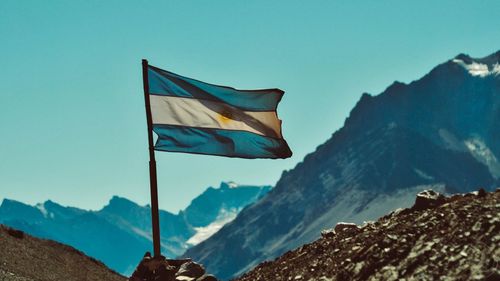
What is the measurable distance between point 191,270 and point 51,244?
848 inches

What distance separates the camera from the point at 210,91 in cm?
2358

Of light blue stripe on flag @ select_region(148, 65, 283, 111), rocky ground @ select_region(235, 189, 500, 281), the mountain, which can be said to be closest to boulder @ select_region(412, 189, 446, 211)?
rocky ground @ select_region(235, 189, 500, 281)

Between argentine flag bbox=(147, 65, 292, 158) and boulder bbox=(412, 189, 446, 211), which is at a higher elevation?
argentine flag bbox=(147, 65, 292, 158)

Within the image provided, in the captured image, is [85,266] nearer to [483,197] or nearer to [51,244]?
[51,244]

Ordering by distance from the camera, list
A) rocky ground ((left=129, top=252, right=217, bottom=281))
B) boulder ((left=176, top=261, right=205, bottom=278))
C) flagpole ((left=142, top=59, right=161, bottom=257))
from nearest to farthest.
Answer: boulder ((left=176, top=261, right=205, bottom=278)) < rocky ground ((left=129, top=252, right=217, bottom=281)) < flagpole ((left=142, top=59, right=161, bottom=257))

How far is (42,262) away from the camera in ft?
114

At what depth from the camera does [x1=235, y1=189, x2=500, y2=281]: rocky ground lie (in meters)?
15.0

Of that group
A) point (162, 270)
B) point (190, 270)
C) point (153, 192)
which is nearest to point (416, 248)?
point (190, 270)

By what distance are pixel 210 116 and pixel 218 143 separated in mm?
827

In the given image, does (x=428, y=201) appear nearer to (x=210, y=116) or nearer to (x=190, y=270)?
(x=190, y=270)

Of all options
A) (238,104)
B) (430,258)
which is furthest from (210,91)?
(430,258)

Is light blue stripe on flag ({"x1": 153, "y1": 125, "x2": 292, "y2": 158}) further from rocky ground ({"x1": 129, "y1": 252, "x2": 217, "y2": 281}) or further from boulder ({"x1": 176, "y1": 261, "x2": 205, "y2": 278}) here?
boulder ({"x1": 176, "y1": 261, "x2": 205, "y2": 278})

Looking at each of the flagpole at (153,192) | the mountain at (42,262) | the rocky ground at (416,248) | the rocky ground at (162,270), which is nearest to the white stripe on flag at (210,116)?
the flagpole at (153,192)

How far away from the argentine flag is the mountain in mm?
10284
